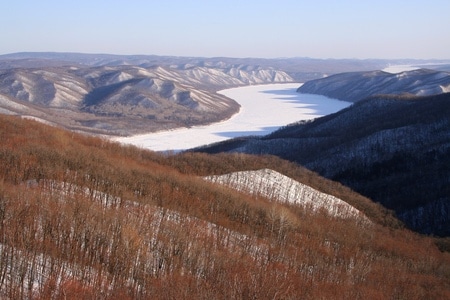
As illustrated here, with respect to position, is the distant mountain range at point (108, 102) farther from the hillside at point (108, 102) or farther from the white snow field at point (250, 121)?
the white snow field at point (250, 121)

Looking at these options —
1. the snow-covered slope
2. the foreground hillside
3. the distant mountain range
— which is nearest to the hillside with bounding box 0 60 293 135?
the distant mountain range

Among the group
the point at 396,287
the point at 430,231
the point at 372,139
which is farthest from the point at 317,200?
the point at 372,139

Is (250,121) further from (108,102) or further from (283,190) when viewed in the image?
(283,190)

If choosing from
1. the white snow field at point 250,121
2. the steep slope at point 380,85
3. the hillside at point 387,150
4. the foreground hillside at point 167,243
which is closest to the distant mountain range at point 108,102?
the white snow field at point 250,121

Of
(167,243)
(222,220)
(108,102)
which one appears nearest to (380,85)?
(108,102)

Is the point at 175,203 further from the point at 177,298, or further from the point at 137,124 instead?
the point at 137,124

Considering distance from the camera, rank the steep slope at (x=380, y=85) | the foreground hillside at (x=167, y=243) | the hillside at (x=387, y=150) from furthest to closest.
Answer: the steep slope at (x=380, y=85)
the hillside at (x=387, y=150)
the foreground hillside at (x=167, y=243)
